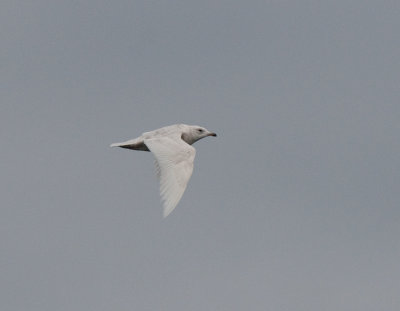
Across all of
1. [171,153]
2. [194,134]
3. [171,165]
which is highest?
[194,134]

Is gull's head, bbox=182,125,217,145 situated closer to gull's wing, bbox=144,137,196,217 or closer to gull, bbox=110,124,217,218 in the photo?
gull, bbox=110,124,217,218

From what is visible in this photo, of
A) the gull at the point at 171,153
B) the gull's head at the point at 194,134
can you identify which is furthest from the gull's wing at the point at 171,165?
the gull's head at the point at 194,134

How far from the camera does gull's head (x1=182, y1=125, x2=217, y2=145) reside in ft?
135

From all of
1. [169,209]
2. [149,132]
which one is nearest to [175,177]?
[169,209]

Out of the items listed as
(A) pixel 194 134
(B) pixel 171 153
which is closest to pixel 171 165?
(B) pixel 171 153

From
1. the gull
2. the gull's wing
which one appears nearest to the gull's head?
the gull

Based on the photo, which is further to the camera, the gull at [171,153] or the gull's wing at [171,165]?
the gull at [171,153]

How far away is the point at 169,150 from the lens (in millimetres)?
36438

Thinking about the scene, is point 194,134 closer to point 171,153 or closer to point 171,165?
point 171,153

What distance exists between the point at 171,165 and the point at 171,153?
40.5 inches

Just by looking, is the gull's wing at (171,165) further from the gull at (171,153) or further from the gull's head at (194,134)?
the gull's head at (194,134)

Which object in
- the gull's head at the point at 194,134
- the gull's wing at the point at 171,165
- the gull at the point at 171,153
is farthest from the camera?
the gull's head at the point at 194,134

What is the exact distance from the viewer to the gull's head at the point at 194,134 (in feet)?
135

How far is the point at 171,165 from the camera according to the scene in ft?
115
